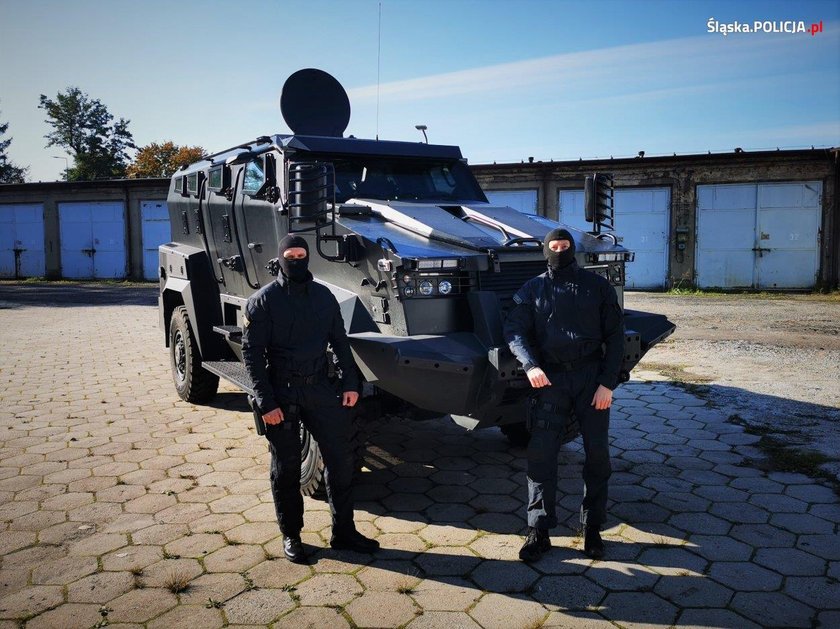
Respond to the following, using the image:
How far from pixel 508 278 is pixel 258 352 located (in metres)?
1.60

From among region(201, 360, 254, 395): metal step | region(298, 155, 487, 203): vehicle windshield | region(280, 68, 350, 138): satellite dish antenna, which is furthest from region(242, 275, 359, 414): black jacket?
region(280, 68, 350, 138): satellite dish antenna

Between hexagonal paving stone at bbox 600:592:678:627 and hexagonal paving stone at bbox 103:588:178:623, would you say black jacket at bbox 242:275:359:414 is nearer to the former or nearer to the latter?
hexagonal paving stone at bbox 103:588:178:623

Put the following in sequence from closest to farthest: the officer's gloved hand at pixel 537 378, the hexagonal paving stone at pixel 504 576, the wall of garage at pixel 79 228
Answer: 1. the hexagonal paving stone at pixel 504 576
2. the officer's gloved hand at pixel 537 378
3. the wall of garage at pixel 79 228

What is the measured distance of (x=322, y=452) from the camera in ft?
A: 12.0

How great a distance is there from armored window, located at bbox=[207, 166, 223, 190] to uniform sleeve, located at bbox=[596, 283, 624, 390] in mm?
3737

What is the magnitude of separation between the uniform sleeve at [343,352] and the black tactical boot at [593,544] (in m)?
1.47

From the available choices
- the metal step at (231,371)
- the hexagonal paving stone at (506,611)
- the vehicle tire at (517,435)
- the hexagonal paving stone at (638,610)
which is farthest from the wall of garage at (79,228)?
the hexagonal paving stone at (638,610)

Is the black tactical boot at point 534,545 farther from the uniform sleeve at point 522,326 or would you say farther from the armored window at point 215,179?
the armored window at point 215,179

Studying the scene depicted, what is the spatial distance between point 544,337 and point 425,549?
1.33 meters

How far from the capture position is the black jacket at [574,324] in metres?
3.51

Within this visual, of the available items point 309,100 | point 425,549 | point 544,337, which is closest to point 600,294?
point 544,337

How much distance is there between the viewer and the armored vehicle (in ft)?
12.3

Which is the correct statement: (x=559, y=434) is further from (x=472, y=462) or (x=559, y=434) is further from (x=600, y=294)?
(x=472, y=462)

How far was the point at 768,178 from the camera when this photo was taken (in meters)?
17.8
